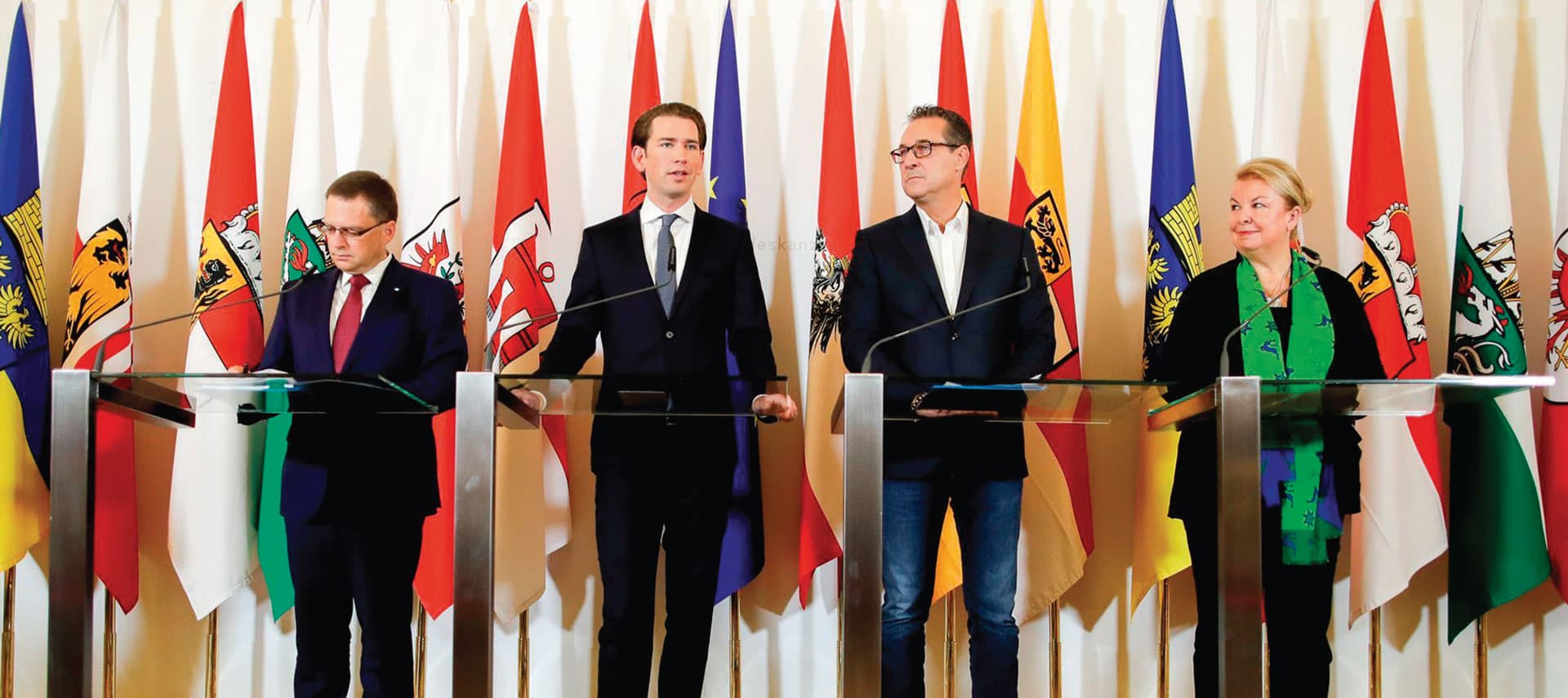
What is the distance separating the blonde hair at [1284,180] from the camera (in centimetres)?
330

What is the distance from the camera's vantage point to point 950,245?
3346 mm

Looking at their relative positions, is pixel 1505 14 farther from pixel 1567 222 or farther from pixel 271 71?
pixel 271 71

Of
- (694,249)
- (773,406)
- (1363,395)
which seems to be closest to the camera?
(1363,395)

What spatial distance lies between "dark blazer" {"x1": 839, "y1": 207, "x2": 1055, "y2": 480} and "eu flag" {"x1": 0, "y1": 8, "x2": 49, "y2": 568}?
2.31 m

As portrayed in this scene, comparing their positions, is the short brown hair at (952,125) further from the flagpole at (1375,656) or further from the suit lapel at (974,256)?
the flagpole at (1375,656)

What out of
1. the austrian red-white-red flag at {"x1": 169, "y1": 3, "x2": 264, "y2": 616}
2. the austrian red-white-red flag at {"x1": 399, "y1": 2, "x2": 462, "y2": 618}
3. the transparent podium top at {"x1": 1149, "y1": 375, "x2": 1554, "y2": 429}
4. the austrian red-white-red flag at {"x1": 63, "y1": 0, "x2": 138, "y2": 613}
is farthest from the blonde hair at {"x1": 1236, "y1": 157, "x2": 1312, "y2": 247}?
the austrian red-white-red flag at {"x1": 63, "y1": 0, "x2": 138, "y2": 613}

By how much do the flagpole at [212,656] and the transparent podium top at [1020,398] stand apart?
7.75 ft

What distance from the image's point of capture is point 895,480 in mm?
3049

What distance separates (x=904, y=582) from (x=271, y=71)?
2642 millimetres

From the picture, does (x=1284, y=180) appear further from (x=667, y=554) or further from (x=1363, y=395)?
(x=667, y=554)

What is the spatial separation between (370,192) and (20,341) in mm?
1167

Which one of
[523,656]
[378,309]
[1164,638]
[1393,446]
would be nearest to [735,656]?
[523,656]

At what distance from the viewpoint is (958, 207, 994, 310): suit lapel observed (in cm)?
325

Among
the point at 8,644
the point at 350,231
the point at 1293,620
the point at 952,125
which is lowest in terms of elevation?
the point at 8,644
